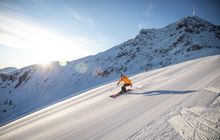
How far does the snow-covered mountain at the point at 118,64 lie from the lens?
35375 millimetres

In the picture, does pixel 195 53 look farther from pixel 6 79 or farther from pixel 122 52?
pixel 6 79

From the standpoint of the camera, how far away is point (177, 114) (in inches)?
169

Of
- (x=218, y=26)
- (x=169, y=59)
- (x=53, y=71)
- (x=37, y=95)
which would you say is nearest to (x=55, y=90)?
(x=37, y=95)

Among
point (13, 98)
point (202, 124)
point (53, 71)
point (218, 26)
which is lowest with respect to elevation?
point (13, 98)

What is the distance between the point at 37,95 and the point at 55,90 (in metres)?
8.61

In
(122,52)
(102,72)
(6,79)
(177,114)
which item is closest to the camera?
(177,114)

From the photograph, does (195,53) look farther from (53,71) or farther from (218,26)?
(53,71)

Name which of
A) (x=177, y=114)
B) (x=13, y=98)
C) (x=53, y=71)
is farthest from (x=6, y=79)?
(x=177, y=114)

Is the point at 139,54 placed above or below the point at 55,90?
above

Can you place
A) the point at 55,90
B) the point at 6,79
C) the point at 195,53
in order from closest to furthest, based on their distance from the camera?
the point at 195,53 → the point at 55,90 → the point at 6,79

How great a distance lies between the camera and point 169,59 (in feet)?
108

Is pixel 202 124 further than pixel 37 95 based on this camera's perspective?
No

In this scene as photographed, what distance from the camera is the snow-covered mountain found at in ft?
116

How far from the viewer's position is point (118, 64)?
4328 centimetres
